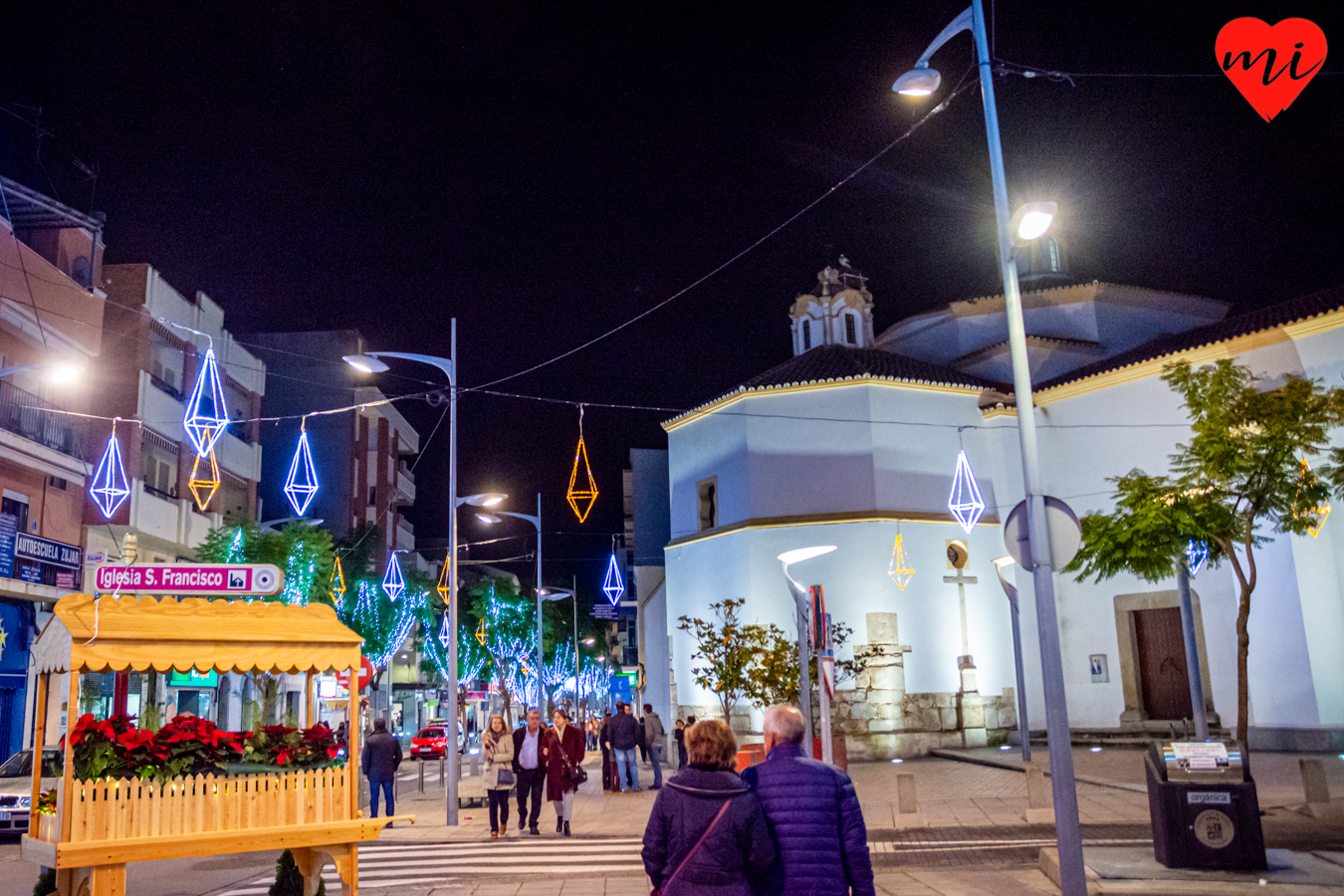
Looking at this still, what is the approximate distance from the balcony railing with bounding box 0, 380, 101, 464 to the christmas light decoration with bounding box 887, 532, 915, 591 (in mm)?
22219

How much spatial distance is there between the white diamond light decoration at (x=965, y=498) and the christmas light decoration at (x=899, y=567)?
6.30 ft

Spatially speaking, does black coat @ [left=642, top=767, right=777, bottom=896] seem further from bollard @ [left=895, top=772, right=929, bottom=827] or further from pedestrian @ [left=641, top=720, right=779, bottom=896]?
bollard @ [left=895, top=772, right=929, bottom=827]

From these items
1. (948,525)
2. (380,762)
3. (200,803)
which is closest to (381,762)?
(380,762)

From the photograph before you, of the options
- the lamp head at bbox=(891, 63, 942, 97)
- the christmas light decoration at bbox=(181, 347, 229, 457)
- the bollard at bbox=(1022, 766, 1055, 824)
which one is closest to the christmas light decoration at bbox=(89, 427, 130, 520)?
the christmas light decoration at bbox=(181, 347, 229, 457)

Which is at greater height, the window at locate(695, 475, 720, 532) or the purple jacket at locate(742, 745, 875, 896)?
the window at locate(695, 475, 720, 532)

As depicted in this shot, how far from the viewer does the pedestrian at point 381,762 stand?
18.1m

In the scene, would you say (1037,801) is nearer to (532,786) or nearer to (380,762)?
(532,786)

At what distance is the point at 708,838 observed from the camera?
5.41 metres

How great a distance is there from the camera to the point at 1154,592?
30.3m

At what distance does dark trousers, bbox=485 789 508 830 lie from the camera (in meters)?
16.4

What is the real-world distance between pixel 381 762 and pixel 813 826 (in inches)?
556

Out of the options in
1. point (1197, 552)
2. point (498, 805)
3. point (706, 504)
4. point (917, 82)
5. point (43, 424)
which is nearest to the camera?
point (917, 82)

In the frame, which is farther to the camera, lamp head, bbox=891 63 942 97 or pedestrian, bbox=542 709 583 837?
pedestrian, bbox=542 709 583 837

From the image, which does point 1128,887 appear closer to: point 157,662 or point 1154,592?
point 157,662
